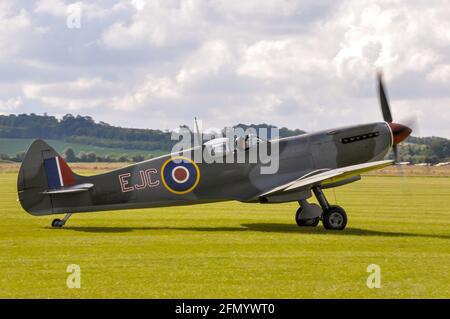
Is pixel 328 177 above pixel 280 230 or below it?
above

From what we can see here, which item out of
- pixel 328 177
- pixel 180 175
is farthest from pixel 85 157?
pixel 328 177

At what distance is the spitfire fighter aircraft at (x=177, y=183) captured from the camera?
17312 mm

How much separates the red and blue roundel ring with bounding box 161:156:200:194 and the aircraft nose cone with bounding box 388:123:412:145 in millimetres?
5225

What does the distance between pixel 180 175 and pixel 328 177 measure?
3.44m

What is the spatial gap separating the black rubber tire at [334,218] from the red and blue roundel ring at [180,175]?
3.14 metres

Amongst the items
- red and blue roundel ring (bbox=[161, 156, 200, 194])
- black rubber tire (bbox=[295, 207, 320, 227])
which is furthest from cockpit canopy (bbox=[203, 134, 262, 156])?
black rubber tire (bbox=[295, 207, 320, 227])

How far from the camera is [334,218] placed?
17.4 meters

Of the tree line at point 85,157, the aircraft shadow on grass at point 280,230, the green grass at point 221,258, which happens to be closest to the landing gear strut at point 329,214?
the aircraft shadow on grass at point 280,230

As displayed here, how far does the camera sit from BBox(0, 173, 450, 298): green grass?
9.82m

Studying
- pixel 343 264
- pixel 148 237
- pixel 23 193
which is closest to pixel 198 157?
pixel 148 237

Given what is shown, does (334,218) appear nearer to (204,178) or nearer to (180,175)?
(204,178)

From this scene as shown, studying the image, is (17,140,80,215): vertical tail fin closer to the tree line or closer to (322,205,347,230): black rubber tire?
(322,205,347,230): black rubber tire

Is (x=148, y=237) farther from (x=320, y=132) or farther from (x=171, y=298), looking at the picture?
(x=171, y=298)

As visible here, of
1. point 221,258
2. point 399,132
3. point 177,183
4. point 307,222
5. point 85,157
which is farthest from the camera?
point 85,157
